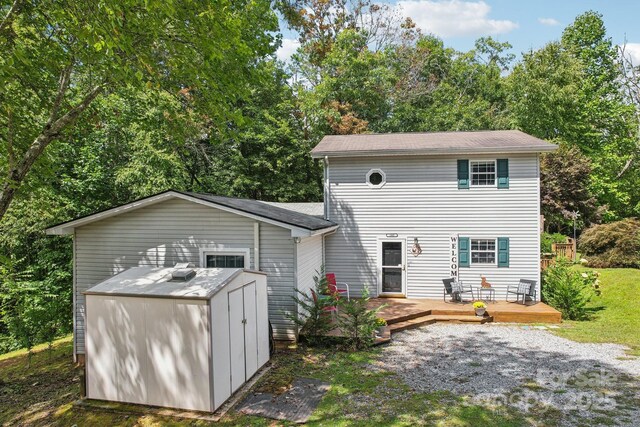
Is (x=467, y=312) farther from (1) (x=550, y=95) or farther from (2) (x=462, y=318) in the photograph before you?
(1) (x=550, y=95)

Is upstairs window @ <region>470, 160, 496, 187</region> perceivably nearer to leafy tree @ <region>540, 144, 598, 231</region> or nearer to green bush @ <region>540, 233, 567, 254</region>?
green bush @ <region>540, 233, 567, 254</region>

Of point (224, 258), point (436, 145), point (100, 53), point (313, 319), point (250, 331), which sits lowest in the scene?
point (313, 319)

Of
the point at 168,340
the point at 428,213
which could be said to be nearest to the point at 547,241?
the point at 428,213

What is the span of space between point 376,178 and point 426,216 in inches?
77.6

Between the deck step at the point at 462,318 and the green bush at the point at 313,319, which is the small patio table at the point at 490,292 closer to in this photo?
the deck step at the point at 462,318

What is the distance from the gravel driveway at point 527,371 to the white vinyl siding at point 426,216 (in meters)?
2.56

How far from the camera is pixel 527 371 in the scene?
23.0 ft

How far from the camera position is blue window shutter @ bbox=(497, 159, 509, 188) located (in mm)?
11578

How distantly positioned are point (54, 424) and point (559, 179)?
21469 mm

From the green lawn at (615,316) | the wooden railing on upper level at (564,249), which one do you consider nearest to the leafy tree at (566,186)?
the wooden railing on upper level at (564,249)

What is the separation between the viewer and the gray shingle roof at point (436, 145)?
1125 cm

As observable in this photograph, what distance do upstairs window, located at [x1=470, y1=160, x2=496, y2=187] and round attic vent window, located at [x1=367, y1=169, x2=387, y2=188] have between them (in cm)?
270

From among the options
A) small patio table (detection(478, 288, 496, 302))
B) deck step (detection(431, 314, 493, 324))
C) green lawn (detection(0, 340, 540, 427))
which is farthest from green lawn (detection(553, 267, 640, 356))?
green lawn (detection(0, 340, 540, 427))

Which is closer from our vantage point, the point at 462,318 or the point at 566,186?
the point at 462,318
